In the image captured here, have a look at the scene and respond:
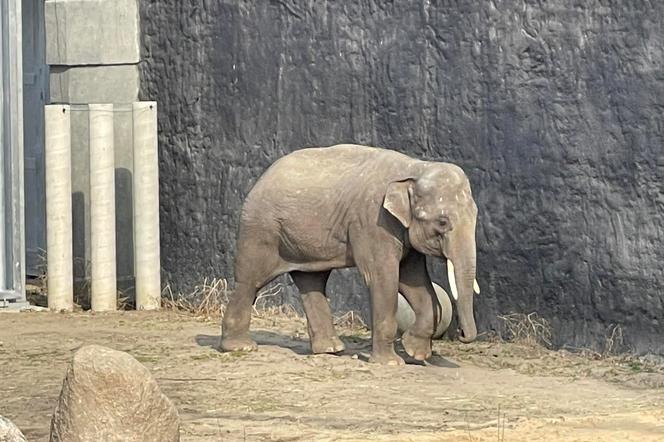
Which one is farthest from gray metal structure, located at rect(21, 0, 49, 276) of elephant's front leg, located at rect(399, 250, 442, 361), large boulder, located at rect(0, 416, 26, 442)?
large boulder, located at rect(0, 416, 26, 442)

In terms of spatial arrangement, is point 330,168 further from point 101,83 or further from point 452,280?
point 101,83

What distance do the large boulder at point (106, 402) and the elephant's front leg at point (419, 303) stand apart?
135 inches

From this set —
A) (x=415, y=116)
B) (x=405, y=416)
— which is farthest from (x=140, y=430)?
(x=415, y=116)

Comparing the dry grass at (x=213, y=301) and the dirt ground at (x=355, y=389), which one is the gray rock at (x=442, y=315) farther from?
the dry grass at (x=213, y=301)

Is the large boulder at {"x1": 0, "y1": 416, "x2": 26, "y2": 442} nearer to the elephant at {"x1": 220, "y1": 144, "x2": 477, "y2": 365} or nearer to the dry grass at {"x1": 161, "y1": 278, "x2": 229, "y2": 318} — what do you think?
the elephant at {"x1": 220, "y1": 144, "x2": 477, "y2": 365}

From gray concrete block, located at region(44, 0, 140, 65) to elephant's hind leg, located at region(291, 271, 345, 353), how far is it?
411 centimetres

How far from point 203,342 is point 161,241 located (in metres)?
2.56

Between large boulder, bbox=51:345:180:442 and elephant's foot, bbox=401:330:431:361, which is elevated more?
large boulder, bbox=51:345:180:442

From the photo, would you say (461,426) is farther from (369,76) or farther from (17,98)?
(17,98)

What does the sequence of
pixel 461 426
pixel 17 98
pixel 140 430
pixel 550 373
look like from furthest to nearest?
pixel 17 98 → pixel 550 373 → pixel 461 426 → pixel 140 430

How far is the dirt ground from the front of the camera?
27.6 feet

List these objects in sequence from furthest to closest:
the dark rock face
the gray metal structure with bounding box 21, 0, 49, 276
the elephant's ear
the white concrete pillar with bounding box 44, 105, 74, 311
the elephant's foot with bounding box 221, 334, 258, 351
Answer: the gray metal structure with bounding box 21, 0, 49, 276
the white concrete pillar with bounding box 44, 105, 74, 311
the elephant's foot with bounding box 221, 334, 258, 351
the dark rock face
the elephant's ear

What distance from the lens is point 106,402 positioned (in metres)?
7.06

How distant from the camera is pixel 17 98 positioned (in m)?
13.5
